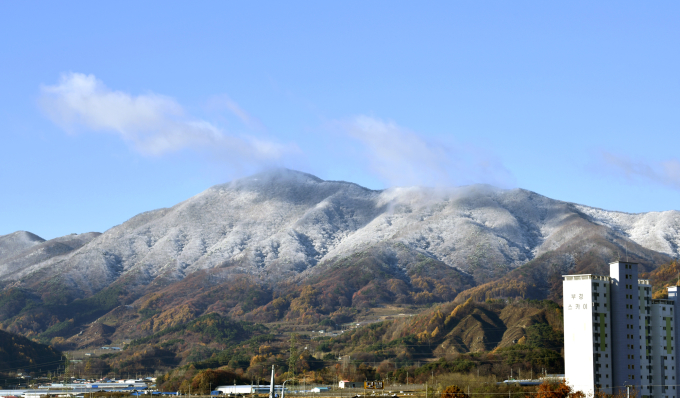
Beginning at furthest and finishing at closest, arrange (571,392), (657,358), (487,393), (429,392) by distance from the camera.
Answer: (429,392)
(487,393)
(657,358)
(571,392)

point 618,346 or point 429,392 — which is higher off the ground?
point 618,346

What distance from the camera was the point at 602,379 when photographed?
155875 mm

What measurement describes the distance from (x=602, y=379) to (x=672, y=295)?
28757 mm

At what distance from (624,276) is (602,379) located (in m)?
20.9

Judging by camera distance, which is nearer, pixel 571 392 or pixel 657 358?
pixel 571 392

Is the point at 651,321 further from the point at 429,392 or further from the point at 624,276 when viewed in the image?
the point at 429,392

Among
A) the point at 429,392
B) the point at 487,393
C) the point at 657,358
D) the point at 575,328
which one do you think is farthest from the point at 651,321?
the point at 429,392

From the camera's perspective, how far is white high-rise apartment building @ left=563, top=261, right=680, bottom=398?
6152 inches

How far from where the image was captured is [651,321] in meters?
163

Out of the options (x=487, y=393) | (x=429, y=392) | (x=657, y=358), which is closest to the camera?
(x=657, y=358)

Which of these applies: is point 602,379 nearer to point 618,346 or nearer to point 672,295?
point 618,346

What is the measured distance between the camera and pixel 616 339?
158m

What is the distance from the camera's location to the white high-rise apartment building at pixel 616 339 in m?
156

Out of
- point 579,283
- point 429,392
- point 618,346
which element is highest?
point 579,283
